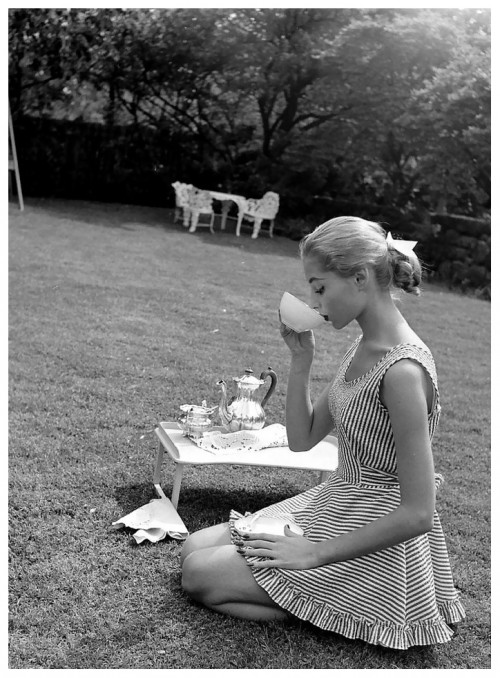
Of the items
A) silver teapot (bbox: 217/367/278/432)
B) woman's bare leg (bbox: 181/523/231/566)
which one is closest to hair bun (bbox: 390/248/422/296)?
woman's bare leg (bbox: 181/523/231/566)

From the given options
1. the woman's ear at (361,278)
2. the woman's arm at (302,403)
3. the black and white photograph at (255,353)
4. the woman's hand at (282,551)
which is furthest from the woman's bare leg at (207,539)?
the woman's ear at (361,278)

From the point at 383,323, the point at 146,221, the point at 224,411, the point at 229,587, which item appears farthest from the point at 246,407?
the point at 146,221

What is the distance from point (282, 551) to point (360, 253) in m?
1.03

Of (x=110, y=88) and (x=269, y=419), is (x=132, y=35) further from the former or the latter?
(x=269, y=419)

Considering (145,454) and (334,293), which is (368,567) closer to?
(334,293)

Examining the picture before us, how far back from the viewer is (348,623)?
273 centimetres

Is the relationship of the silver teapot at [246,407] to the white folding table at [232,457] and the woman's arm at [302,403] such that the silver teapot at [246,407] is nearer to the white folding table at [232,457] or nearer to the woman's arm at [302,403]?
the white folding table at [232,457]

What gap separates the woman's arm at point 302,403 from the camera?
121 inches

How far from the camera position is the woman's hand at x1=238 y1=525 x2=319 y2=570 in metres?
2.74

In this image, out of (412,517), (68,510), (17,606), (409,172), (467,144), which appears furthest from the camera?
(409,172)

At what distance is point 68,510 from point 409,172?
13.1m
